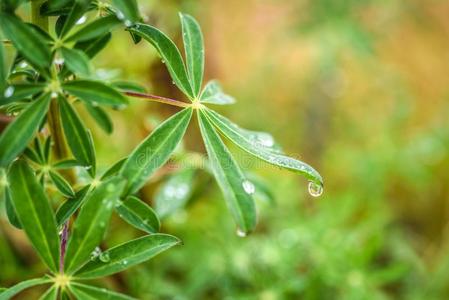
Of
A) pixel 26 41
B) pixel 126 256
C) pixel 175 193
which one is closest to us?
pixel 26 41

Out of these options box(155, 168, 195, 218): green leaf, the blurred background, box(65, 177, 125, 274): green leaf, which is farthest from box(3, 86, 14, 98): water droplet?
box(155, 168, 195, 218): green leaf

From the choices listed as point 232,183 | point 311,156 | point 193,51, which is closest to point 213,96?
point 193,51

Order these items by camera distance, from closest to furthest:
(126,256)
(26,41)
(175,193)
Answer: (26,41), (126,256), (175,193)

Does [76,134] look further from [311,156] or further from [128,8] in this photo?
[311,156]

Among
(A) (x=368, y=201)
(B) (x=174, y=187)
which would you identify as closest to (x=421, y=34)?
(A) (x=368, y=201)

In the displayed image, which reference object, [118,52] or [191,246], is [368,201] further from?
[118,52]

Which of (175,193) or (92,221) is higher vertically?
(175,193)

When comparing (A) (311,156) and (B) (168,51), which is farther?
(A) (311,156)

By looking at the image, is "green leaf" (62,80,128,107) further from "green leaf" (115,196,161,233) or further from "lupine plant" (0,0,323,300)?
"green leaf" (115,196,161,233)
